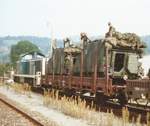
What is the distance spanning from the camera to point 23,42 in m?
141

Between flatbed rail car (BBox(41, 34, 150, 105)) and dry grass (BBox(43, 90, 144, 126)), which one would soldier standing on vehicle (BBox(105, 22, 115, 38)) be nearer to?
flatbed rail car (BBox(41, 34, 150, 105))

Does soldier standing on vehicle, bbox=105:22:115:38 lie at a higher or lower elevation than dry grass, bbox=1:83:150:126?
Result: higher

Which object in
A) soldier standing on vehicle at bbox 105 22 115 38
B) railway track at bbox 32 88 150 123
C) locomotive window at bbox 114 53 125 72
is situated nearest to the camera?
railway track at bbox 32 88 150 123

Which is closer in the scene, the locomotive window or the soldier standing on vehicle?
the soldier standing on vehicle

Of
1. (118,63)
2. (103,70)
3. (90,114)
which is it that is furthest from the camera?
(118,63)

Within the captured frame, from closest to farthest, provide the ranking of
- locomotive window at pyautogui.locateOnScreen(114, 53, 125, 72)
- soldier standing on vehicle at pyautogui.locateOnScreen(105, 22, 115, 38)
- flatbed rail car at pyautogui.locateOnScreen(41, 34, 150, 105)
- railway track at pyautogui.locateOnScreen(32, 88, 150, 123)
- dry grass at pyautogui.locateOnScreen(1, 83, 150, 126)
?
dry grass at pyautogui.locateOnScreen(1, 83, 150, 126), railway track at pyautogui.locateOnScreen(32, 88, 150, 123), flatbed rail car at pyautogui.locateOnScreen(41, 34, 150, 105), soldier standing on vehicle at pyautogui.locateOnScreen(105, 22, 115, 38), locomotive window at pyautogui.locateOnScreen(114, 53, 125, 72)

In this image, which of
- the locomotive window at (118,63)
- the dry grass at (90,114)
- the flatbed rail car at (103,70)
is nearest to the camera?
the dry grass at (90,114)

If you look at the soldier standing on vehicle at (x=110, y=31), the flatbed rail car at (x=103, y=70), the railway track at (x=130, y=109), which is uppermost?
the soldier standing on vehicle at (x=110, y=31)

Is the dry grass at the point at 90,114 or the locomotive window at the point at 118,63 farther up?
the locomotive window at the point at 118,63

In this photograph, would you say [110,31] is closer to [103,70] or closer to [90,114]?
[103,70]

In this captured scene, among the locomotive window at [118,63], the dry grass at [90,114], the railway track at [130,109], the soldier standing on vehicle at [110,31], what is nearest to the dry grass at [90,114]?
the dry grass at [90,114]

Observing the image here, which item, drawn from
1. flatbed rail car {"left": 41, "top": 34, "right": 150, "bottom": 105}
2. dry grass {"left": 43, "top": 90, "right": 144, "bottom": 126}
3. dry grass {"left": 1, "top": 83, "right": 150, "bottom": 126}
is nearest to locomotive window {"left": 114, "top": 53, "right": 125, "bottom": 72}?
flatbed rail car {"left": 41, "top": 34, "right": 150, "bottom": 105}

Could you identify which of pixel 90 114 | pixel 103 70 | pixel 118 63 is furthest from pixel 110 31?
pixel 90 114

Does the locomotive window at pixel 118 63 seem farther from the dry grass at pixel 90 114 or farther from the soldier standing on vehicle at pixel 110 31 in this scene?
the dry grass at pixel 90 114
